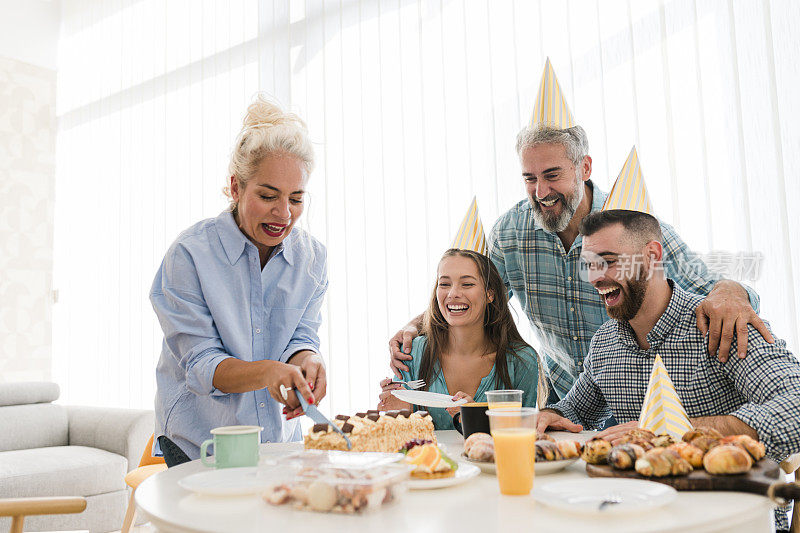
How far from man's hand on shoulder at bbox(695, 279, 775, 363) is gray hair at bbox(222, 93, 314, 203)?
1062mm

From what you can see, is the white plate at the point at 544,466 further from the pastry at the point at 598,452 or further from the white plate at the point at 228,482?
the white plate at the point at 228,482

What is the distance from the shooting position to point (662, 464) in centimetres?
99

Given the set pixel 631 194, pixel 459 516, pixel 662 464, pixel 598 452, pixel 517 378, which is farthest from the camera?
pixel 517 378

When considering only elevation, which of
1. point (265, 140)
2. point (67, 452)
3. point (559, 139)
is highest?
point (559, 139)

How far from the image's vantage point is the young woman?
6.81ft

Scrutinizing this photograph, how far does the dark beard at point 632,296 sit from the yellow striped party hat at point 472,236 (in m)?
0.69

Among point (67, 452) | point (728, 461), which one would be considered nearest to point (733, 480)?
point (728, 461)

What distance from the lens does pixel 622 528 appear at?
31.3 inches

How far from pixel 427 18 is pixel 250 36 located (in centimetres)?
130

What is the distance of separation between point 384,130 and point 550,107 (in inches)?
42.0

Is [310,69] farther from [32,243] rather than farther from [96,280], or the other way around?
[32,243]

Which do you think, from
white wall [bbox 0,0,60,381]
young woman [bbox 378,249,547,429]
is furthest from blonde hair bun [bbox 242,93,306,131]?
white wall [bbox 0,0,60,381]

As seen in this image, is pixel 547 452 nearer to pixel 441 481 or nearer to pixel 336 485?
pixel 441 481

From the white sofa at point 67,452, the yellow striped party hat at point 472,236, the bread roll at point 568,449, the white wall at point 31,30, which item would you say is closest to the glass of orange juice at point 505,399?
the bread roll at point 568,449
